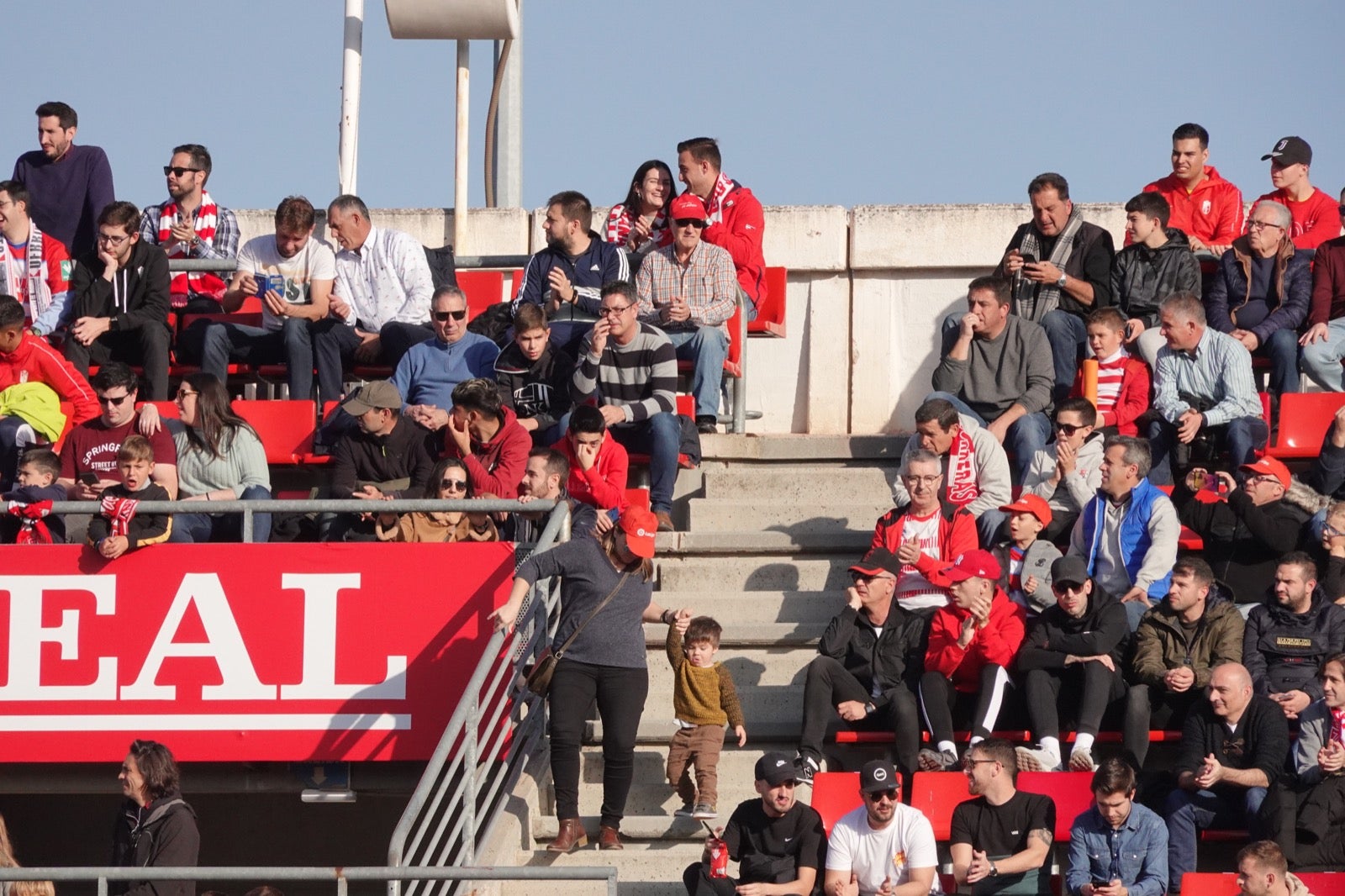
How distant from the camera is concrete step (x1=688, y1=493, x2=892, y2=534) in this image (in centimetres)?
1108

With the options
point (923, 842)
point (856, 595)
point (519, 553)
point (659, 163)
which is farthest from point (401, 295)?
point (923, 842)

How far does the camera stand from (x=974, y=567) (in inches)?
368

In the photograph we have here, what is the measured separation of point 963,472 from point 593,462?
1.94 metres

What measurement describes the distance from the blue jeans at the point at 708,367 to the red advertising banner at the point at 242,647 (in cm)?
218

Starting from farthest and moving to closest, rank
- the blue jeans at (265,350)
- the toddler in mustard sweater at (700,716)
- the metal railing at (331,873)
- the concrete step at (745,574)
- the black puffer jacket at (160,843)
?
the blue jeans at (265,350), the concrete step at (745,574), the toddler in mustard sweater at (700,716), the black puffer jacket at (160,843), the metal railing at (331,873)

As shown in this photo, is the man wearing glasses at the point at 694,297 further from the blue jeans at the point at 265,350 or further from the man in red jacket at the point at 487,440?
the blue jeans at the point at 265,350

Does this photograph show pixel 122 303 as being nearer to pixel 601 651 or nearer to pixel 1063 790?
pixel 601 651

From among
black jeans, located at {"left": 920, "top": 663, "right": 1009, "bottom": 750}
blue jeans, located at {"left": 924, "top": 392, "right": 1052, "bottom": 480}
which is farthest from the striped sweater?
black jeans, located at {"left": 920, "top": 663, "right": 1009, "bottom": 750}

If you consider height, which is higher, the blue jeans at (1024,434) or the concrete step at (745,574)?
the blue jeans at (1024,434)

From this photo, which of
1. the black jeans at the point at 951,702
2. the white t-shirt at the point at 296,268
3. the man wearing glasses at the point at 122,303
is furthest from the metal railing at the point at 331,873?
the white t-shirt at the point at 296,268

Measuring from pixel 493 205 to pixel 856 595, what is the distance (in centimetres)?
572

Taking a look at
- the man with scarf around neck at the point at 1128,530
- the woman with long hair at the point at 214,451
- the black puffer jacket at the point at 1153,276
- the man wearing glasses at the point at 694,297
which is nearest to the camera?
the man with scarf around neck at the point at 1128,530

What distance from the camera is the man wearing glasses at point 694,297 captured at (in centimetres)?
1134

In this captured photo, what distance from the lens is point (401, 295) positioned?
12.0m
